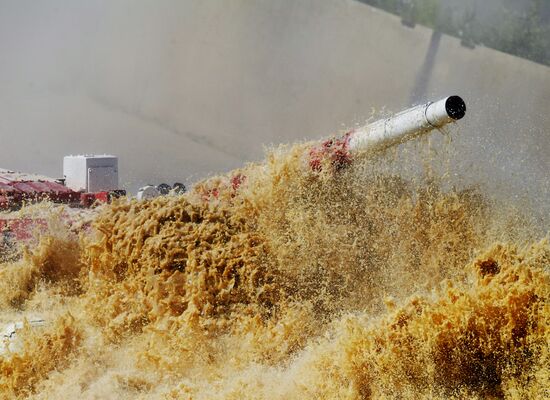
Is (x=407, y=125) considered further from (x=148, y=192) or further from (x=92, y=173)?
(x=92, y=173)

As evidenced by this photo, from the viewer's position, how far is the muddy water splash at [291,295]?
4465 millimetres

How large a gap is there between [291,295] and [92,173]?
455 centimetres

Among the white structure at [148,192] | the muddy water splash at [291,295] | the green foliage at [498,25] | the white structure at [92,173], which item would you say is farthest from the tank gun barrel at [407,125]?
the green foliage at [498,25]

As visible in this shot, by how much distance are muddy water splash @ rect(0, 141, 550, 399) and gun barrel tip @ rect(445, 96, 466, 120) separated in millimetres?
1002

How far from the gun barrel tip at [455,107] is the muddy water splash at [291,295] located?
1002 millimetres

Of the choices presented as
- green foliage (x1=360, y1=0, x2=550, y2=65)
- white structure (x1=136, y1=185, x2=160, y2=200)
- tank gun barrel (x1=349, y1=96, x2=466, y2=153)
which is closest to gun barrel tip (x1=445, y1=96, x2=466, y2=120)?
tank gun barrel (x1=349, y1=96, x2=466, y2=153)

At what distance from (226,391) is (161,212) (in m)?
2.32

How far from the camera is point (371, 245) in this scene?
6254 mm

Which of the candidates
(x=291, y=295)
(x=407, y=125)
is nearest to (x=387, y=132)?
(x=407, y=125)

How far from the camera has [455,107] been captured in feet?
18.1

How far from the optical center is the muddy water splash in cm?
446

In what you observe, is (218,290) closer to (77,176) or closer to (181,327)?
(181,327)

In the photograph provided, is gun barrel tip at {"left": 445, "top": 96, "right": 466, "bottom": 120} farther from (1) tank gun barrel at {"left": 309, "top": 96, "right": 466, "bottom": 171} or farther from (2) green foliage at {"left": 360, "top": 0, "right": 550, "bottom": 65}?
(2) green foliage at {"left": 360, "top": 0, "right": 550, "bottom": 65}

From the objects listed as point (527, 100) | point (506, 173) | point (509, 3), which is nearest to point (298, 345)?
point (506, 173)
